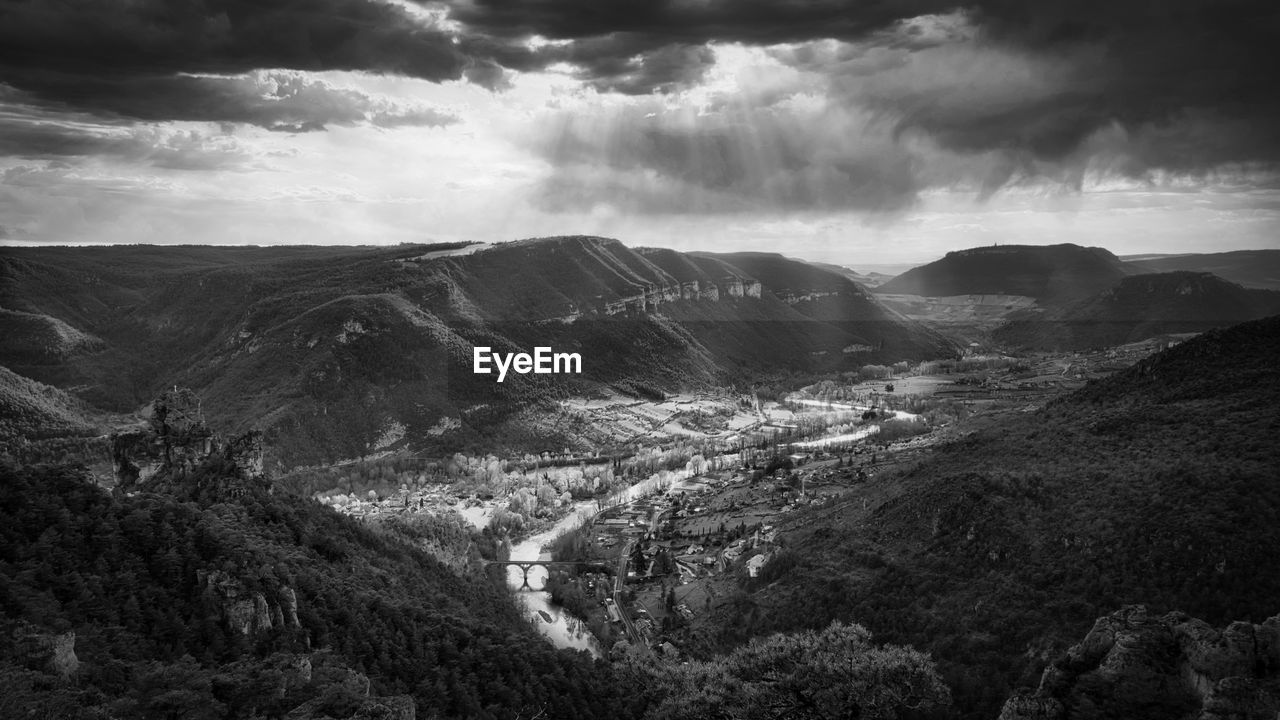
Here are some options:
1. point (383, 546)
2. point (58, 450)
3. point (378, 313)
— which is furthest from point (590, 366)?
point (383, 546)

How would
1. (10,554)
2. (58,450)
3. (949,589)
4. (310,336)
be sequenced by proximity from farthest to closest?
1. (310,336)
2. (58,450)
3. (949,589)
4. (10,554)

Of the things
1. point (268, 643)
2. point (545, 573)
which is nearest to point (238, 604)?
point (268, 643)

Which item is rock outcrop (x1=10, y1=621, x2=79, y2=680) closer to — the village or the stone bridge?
the village

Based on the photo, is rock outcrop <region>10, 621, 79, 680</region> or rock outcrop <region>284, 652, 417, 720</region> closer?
rock outcrop <region>10, 621, 79, 680</region>

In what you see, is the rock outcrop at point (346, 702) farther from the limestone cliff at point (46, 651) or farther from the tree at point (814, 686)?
the tree at point (814, 686)

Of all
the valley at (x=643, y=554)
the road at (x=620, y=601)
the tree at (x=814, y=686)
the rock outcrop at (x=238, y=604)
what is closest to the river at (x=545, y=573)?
the valley at (x=643, y=554)

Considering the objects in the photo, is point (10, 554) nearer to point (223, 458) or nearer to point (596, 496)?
point (223, 458)

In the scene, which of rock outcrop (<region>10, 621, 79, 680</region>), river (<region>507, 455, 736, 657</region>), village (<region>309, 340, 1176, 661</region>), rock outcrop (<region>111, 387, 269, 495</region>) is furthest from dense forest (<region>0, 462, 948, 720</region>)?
village (<region>309, 340, 1176, 661</region>)
